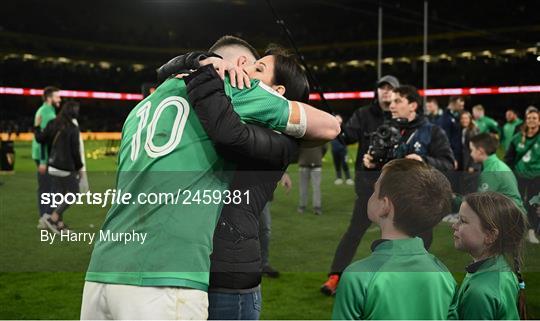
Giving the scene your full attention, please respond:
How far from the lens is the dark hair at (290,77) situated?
214 centimetres

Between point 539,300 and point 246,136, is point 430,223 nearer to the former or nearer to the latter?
point 246,136

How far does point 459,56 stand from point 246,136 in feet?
105

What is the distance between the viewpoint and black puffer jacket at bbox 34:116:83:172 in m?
7.33

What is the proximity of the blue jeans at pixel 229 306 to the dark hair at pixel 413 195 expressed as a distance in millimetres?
556

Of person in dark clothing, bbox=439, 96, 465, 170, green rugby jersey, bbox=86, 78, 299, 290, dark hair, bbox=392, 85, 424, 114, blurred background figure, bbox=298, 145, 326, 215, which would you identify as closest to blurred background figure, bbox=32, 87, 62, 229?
blurred background figure, bbox=298, 145, 326, 215

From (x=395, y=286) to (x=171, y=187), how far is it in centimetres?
75

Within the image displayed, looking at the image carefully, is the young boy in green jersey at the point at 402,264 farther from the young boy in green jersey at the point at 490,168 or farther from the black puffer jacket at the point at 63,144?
the black puffer jacket at the point at 63,144

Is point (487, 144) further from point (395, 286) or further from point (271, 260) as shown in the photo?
point (395, 286)

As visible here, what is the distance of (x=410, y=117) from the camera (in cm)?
482

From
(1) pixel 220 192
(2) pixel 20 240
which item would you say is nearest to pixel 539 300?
(1) pixel 220 192

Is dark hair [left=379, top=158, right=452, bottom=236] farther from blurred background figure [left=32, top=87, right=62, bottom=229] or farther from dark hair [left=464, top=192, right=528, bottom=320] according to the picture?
blurred background figure [left=32, top=87, right=62, bottom=229]

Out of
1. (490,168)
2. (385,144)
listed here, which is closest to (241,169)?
(385,144)

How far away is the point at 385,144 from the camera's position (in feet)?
15.3

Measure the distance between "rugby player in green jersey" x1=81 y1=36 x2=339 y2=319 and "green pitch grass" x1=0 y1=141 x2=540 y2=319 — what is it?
1511 millimetres
